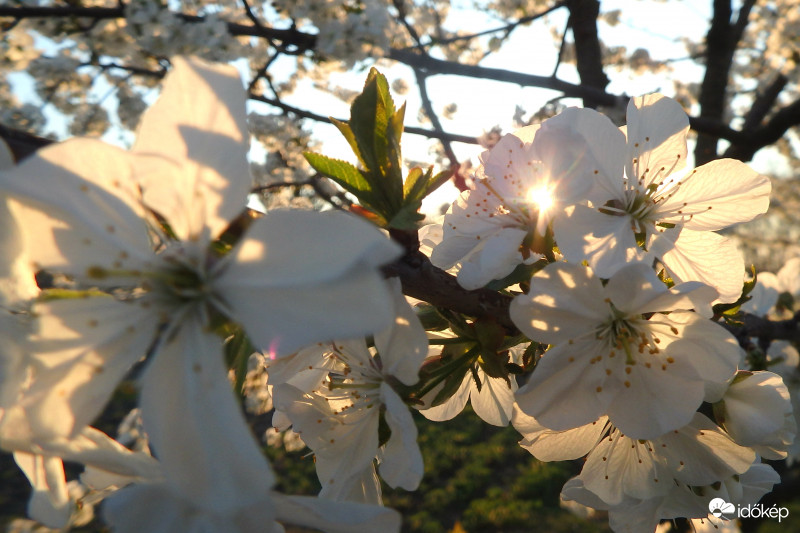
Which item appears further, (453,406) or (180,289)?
(453,406)

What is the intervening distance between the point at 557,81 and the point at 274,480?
8.68ft

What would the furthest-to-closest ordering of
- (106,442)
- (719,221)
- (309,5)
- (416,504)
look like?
(416,504) < (309,5) < (719,221) < (106,442)

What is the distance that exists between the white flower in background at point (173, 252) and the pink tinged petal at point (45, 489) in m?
0.24

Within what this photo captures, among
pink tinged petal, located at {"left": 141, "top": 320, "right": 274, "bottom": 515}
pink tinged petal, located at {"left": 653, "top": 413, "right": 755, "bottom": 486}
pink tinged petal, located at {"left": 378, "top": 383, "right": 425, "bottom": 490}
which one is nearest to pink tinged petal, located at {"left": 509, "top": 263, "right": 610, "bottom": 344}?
pink tinged petal, located at {"left": 378, "top": 383, "right": 425, "bottom": 490}

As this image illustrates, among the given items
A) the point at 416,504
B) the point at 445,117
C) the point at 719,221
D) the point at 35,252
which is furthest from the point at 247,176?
the point at 445,117

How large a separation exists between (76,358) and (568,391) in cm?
71

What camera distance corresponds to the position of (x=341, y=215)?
24.3 inches

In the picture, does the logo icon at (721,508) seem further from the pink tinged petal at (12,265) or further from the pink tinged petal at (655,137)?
the pink tinged petal at (12,265)

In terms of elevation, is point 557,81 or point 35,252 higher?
point 35,252

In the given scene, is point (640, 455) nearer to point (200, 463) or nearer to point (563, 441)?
point (563, 441)

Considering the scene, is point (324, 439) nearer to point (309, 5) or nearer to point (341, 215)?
point (341, 215)

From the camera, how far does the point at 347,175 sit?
0.93 metres

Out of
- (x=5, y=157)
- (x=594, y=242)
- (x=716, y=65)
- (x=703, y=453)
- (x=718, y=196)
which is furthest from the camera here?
(x=716, y=65)

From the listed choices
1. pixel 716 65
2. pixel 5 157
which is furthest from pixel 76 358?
pixel 716 65
